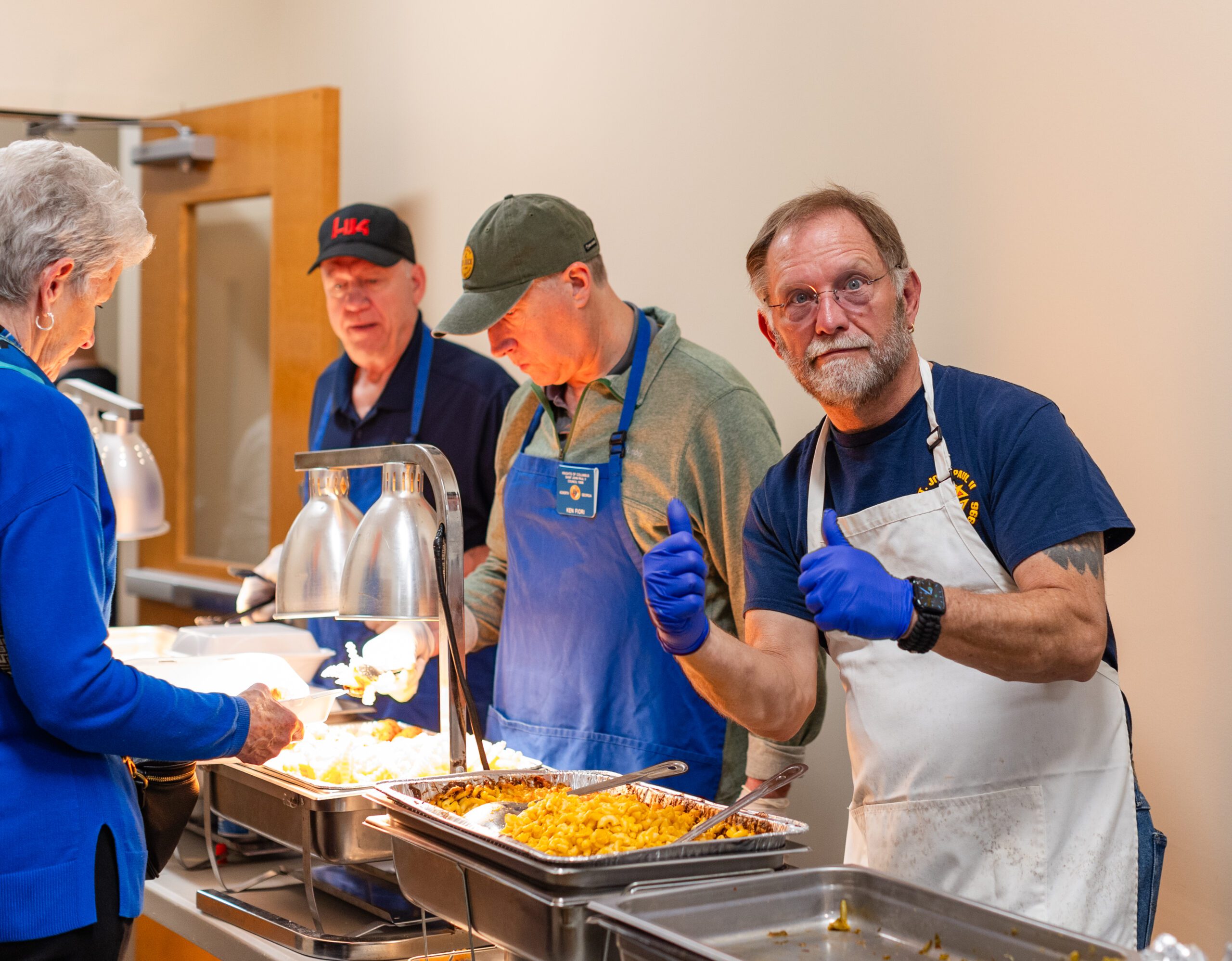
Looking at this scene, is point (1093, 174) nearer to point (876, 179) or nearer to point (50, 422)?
point (876, 179)

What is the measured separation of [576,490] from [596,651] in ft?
1.00

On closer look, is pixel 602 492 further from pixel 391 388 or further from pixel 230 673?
pixel 391 388

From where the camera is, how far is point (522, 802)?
5.11ft

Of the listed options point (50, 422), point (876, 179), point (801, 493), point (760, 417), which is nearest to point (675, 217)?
point (876, 179)

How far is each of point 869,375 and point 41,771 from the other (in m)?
1.17

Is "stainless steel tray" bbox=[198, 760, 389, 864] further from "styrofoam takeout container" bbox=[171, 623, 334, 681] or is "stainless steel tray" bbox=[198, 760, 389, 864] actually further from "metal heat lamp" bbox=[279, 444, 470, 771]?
"styrofoam takeout container" bbox=[171, 623, 334, 681]

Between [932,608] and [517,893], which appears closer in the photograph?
[517,893]

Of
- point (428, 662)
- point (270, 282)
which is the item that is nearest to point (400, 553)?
point (428, 662)

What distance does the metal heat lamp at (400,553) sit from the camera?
1718 millimetres

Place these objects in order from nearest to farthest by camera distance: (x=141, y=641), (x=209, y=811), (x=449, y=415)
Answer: (x=209, y=811) < (x=141, y=641) < (x=449, y=415)

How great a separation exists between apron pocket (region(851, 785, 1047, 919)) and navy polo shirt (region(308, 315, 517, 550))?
154 centimetres

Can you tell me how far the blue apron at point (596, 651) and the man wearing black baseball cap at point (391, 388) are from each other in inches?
22.1

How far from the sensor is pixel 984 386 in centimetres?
165

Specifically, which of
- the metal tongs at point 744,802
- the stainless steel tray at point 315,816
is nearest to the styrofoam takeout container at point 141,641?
the stainless steel tray at point 315,816
